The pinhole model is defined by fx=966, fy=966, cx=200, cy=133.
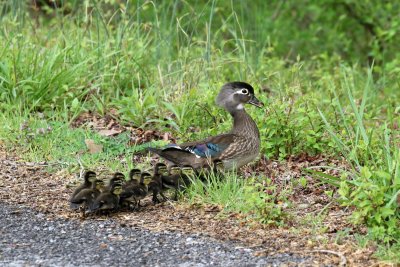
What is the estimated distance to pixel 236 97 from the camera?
8609 mm

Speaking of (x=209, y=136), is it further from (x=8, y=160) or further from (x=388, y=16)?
(x=388, y=16)

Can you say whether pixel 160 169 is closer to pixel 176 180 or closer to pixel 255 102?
pixel 176 180

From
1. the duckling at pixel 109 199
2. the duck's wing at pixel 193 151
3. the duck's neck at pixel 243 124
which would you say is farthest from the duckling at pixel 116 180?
the duck's neck at pixel 243 124

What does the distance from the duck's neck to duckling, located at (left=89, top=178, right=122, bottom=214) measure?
1.52 metres

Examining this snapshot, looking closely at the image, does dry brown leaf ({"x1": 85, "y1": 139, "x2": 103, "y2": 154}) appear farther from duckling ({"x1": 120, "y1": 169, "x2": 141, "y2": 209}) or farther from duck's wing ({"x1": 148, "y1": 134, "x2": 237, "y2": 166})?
duckling ({"x1": 120, "y1": 169, "x2": 141, "y2": 209})

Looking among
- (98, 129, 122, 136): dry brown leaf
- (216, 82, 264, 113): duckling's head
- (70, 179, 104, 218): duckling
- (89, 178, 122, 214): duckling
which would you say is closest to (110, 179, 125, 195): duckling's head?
(89, 178, 122, 214): duckling

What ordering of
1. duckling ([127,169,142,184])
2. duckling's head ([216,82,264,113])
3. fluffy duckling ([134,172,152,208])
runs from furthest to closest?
duckling's head ([216,82,264,113]) → duckling ([127,169,142,184]) → fluffy duckling ([134,172,152,208])

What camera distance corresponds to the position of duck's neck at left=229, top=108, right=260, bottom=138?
8281 millimetres

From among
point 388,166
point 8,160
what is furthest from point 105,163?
point 388,166

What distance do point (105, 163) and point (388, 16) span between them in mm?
7950

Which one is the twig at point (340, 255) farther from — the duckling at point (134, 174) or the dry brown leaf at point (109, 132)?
the dry brown leaf at point (109, 132)

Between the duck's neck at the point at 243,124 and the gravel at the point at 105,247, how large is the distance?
1704mm

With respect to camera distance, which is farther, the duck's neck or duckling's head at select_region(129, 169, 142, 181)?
the duck's neck

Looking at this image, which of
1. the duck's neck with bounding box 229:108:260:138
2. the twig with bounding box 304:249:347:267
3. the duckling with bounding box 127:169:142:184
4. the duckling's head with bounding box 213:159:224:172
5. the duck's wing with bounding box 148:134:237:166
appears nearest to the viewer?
the twig with bounding box 304:249:347:267
